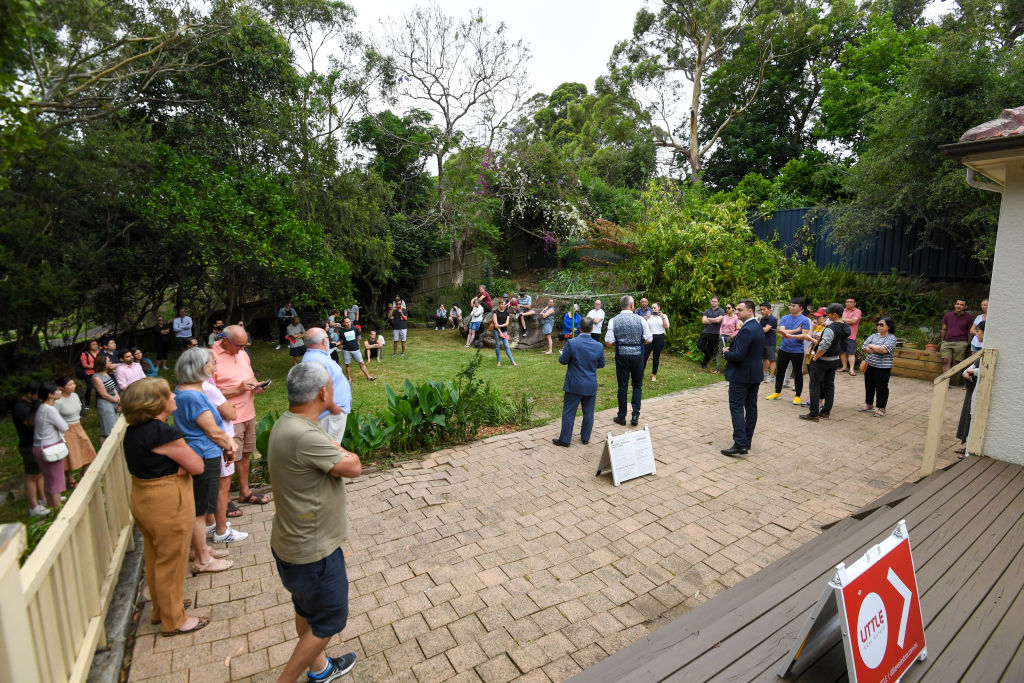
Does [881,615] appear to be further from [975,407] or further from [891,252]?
[891,252]

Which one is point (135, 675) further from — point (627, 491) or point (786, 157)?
point (786, 157)

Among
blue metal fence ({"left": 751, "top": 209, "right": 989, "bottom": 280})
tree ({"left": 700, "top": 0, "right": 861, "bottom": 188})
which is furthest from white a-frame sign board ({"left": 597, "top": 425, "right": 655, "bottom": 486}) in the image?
tree ({"left": 700, "top": 0, "right": 861, "bottom": 188})

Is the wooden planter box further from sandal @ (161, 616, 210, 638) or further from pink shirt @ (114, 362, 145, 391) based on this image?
pink shirt @ (114, 362, 145, 391)

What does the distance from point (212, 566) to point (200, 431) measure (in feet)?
3.45

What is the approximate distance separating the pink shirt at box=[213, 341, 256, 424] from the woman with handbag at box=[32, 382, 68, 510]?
2.35 meters

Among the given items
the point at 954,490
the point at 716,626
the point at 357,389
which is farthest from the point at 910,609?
the point at 357,389

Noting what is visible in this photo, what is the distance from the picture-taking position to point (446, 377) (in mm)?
10867

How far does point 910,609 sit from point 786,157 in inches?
1108

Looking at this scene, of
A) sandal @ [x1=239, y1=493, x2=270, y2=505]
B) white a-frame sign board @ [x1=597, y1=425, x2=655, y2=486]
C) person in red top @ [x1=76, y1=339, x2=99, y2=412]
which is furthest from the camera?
person in red top @ [x1=76, y1=339, x2=99, y2=412]

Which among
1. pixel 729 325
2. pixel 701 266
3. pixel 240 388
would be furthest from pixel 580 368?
pixel 701 266

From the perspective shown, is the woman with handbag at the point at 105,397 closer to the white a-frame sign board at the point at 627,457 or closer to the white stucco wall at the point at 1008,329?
the white a-frame sign board at the point at 627,457

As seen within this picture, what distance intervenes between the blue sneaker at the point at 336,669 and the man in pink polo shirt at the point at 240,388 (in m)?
2.44

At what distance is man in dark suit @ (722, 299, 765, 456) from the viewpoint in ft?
19.3

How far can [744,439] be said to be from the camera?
239 inches
